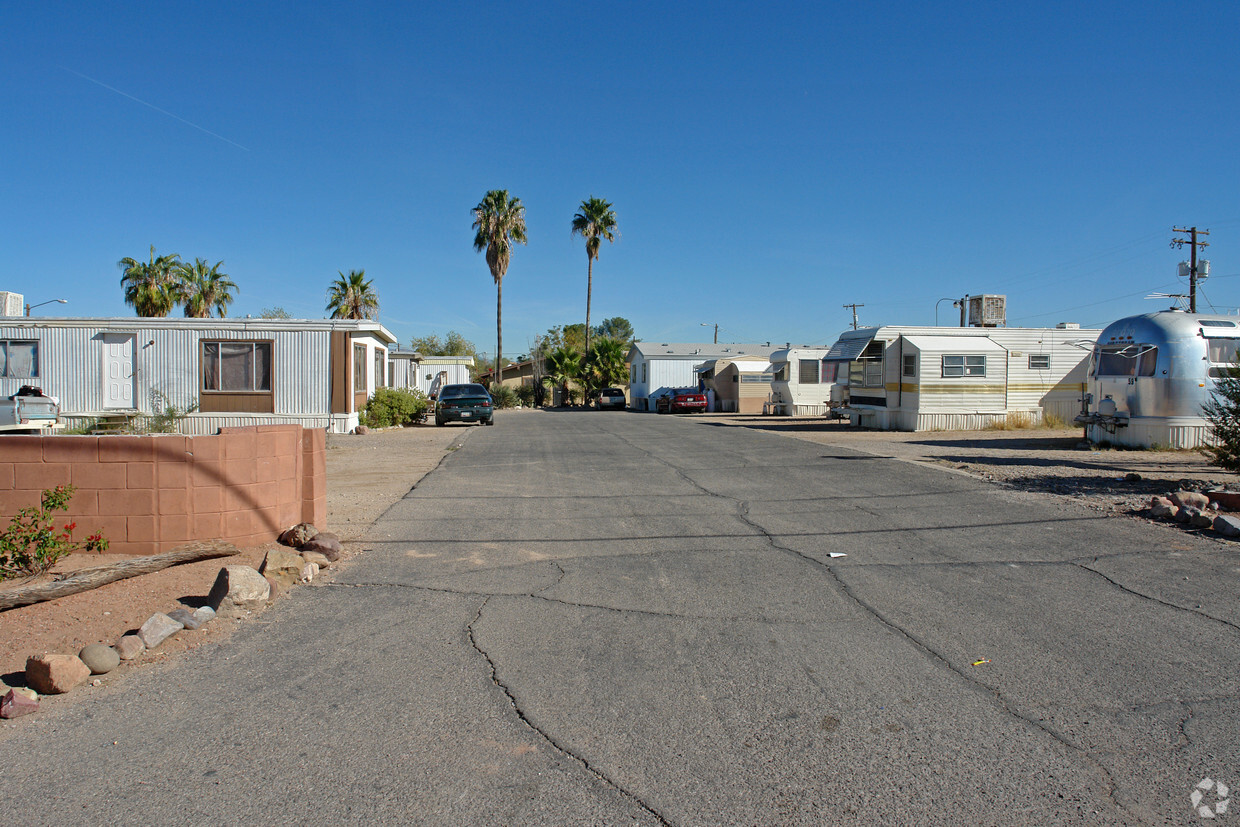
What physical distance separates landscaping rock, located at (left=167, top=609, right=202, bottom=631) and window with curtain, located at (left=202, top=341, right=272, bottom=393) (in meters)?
17.6

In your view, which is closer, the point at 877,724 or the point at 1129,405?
the point at 877,724

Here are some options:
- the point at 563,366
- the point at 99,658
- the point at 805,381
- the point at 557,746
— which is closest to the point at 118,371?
the point at 99,658

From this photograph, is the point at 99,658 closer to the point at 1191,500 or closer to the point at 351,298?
the point at 1191,500

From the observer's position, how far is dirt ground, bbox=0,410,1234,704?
493cm

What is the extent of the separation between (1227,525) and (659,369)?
130ft

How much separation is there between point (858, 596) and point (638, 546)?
7.77ft

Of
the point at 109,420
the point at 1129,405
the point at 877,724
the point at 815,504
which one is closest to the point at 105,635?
the point at 877,724

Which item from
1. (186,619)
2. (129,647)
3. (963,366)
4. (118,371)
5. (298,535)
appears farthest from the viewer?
(963,366)

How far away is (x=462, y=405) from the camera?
26625 millimetres

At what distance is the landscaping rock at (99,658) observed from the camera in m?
4.32

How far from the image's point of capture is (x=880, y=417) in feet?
79.8

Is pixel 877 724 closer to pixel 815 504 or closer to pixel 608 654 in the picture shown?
pixel 608 654

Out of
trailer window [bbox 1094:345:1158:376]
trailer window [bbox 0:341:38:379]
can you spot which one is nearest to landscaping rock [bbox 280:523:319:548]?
trailer window [bbox 1094:345:1158:376]

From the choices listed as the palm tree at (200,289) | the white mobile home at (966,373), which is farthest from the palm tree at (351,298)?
the white mobile home at (966,373)
